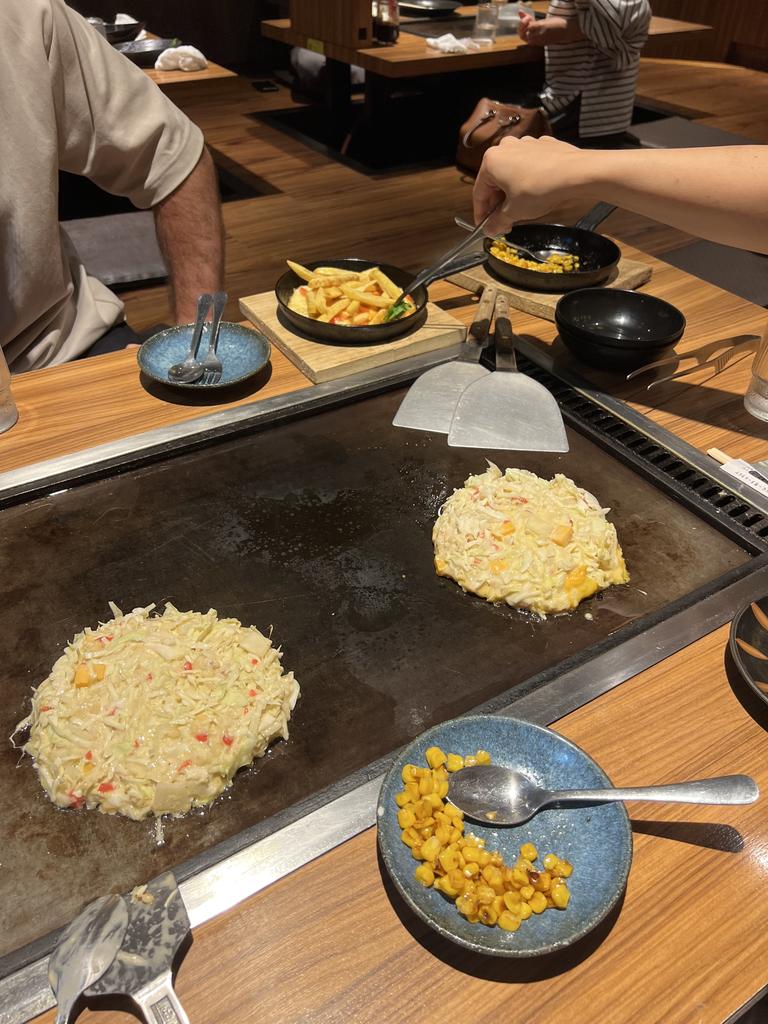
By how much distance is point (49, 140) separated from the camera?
1923 millimetres

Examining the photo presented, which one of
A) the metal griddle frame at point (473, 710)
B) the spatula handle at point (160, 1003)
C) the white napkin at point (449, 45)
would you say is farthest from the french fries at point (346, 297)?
the white napkin at point (449, 45)

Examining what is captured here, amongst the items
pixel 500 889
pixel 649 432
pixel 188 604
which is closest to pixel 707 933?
pixel 500 889

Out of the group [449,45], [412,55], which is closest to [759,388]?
[412,55]

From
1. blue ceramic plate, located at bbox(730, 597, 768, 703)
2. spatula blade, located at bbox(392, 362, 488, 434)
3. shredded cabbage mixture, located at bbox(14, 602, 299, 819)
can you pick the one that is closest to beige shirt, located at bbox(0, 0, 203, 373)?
spatula blade, located at bbox(392, 362, 488, 434)

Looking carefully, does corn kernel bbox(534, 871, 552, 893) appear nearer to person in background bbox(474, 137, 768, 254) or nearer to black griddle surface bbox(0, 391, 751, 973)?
black griddle surface bbox(0, 391, 751, 973)

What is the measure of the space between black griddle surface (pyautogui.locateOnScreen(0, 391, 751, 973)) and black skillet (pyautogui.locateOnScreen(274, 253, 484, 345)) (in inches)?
10.8

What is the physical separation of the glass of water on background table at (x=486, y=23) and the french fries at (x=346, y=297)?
3547 millimetres

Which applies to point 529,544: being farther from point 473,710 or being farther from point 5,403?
point 5,403

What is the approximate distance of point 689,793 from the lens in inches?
37.0

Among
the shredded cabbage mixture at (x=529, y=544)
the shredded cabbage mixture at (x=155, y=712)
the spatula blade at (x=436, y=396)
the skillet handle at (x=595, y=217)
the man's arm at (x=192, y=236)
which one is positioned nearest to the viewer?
the shredded cabbage mixture at (x=155, y=712)

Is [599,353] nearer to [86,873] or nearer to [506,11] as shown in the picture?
[86,873]

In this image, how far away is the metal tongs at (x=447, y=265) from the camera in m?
1.96

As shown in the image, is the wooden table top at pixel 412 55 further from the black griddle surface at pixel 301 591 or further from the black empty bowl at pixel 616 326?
the black griddle surface at pixel 301 591

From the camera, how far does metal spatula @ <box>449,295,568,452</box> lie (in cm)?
171
